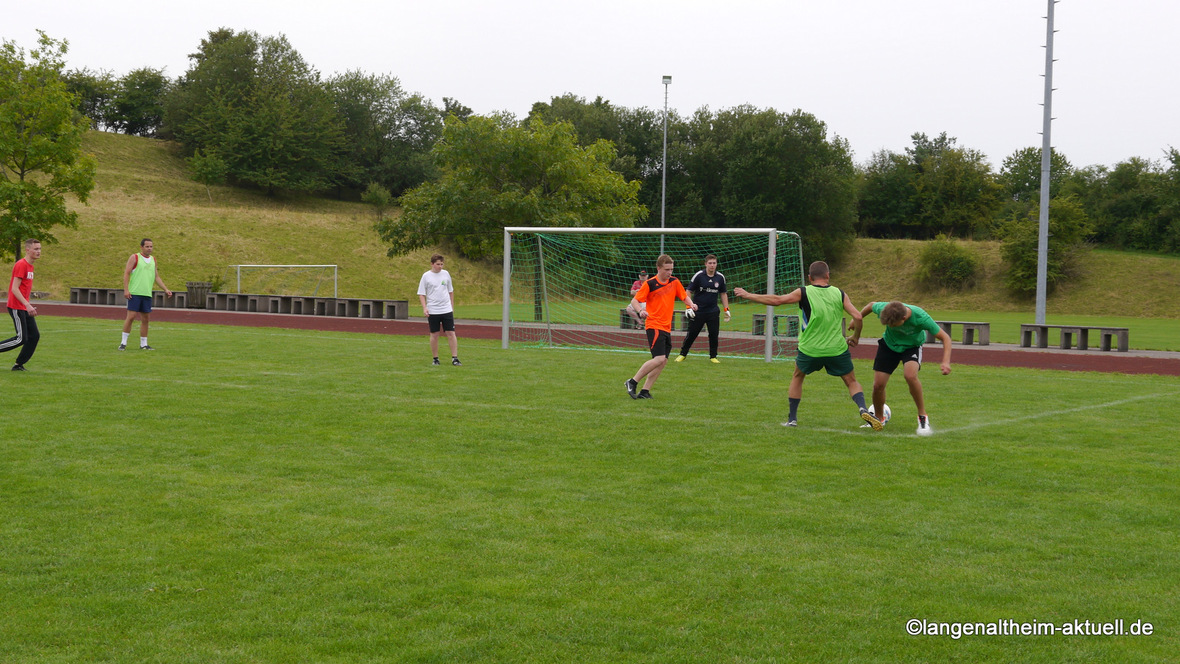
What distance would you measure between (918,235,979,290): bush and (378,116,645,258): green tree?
92.0ft

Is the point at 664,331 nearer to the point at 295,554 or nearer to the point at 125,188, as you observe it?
the point at 295,554

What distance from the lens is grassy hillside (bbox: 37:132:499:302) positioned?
1651 inches

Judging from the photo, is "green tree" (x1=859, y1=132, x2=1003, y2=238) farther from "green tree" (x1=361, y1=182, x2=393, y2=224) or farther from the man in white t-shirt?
the man in white t-shirt

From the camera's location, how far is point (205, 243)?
46.9 meters

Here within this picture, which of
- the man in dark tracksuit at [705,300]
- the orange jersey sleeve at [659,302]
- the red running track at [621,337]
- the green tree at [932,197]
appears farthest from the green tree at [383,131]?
the orange jersey sleeve at [659,302]

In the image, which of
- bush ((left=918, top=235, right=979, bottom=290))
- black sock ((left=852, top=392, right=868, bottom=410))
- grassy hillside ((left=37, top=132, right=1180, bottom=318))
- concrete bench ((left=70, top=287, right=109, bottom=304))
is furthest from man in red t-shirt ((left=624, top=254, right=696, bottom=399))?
bush ((left=918, top=235, right=979, bottom=290))

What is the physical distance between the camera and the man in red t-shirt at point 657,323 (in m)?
11.5

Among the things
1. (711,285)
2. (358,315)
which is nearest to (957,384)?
(711,285)

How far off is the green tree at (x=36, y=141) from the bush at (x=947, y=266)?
4081 centimetres

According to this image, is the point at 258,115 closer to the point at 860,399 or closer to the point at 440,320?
the point at 440,320

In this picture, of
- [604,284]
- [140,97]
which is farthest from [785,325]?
[140,97]

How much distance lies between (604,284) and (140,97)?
6341 centimetres

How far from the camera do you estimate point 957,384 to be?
1365 cm

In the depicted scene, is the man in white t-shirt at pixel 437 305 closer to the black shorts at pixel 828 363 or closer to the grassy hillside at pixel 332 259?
the black shorts at pixel 828 363
